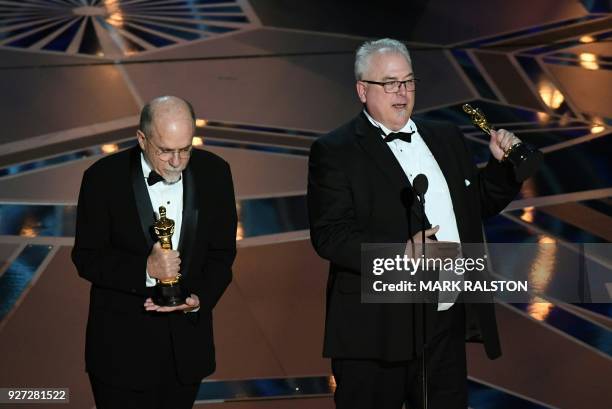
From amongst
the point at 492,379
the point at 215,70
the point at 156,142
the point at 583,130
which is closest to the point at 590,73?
the point at 583,130

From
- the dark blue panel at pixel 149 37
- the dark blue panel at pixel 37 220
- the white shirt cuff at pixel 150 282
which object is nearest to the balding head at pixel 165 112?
the white shirt cuff at pixel 150 282

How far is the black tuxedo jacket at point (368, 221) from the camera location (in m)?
3.09

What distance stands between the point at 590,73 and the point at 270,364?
13.7 ft

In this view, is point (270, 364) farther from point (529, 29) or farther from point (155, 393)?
point (529, 29)

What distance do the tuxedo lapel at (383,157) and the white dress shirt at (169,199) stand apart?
22.1 inches

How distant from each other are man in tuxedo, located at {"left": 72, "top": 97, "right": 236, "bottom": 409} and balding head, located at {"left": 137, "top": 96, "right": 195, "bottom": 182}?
37 mm

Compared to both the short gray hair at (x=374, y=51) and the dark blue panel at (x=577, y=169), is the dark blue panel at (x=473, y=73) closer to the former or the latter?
the dark blue panel at (x=577, y=169)

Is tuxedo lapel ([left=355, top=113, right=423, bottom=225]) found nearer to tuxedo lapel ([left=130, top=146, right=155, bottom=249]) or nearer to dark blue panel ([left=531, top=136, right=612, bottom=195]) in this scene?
tuxedo lapel ([left=130, top=146, right=155, bottom=249])

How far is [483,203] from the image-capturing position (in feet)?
10.8

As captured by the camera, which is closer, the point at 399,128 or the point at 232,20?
the point at 399,128

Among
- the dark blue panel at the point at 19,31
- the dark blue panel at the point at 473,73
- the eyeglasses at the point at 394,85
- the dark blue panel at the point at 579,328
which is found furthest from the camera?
the dark blue panel at the point at 19,31

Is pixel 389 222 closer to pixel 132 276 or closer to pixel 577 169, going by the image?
pixel 132 276

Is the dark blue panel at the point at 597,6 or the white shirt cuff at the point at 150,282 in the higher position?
the dark blue panel at the point at 597,6

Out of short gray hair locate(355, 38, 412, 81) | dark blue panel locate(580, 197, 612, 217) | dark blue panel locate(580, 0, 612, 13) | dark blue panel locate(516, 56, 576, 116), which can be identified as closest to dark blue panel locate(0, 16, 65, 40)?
dark blue panel locate(516, 56, 576, 116)
